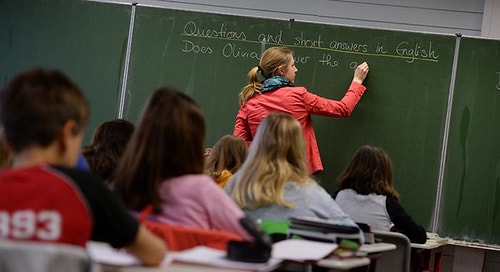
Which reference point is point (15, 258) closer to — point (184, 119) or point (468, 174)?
point (184, 119)

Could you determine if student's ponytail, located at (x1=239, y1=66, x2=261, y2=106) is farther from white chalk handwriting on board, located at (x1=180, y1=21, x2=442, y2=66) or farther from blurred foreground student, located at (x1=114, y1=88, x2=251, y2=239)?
blurred foreground student, located at (x1=114, y1=88, x2=251, y2=239)

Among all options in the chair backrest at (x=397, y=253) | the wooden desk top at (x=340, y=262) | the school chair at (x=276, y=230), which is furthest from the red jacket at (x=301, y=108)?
the wooden desk top at (x=340, y=262)

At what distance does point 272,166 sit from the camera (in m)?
3.56

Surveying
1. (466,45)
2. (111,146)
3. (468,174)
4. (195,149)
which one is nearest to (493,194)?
(468,174)

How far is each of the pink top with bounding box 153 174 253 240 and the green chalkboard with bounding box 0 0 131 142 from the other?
160 inches

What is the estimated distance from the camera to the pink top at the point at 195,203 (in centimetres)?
250

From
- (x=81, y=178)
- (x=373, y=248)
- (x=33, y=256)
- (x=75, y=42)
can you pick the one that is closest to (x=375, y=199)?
(x=373, y=248)

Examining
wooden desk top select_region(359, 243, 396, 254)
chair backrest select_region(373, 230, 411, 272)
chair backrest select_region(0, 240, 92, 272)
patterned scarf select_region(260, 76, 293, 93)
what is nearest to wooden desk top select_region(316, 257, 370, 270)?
wooden desk top select_region(359, 243, 396, 254)

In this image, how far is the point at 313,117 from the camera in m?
6.20

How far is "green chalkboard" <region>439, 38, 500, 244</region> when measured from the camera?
6.01 meters

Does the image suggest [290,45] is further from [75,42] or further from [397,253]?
[397,253]

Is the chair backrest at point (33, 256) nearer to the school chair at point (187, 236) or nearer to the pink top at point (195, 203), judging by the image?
the school chair at point (187, 236)

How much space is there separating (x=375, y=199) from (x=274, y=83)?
4.63 feet

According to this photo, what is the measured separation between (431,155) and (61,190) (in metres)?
4.57
